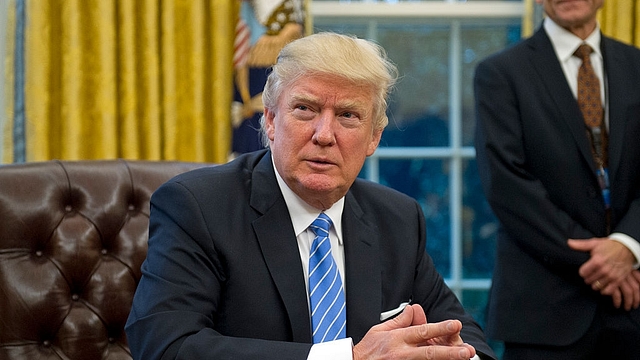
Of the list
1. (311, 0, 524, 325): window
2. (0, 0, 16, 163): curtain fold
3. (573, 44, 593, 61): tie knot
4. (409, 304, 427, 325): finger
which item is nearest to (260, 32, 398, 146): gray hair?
(409, 304, 427, 325): finger

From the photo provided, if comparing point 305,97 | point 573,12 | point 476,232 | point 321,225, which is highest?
point 573,12

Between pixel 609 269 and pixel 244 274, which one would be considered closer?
pixel 244 274

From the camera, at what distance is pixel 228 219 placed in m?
1.87

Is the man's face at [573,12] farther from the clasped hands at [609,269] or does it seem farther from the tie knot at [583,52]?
the clasped hands at [609,269]

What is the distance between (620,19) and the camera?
12.3ft

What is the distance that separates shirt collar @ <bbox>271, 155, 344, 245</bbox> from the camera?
1.95 meters

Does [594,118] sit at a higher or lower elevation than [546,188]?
higher

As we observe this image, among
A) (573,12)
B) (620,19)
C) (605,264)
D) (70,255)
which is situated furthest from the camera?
(620,19)

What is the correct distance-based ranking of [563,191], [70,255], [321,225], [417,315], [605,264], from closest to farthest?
[417,315]
[321,225]
[70,255]
[605,264]
[563,191]

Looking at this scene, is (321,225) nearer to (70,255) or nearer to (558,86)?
(70,255)

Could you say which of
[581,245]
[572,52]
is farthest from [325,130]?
[572,52]

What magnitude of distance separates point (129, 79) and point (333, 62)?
183 cm

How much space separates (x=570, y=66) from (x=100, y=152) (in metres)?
1.93

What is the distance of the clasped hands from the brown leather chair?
4.67 ft
